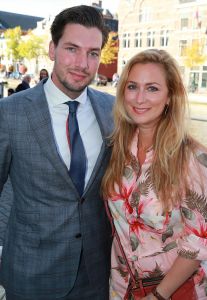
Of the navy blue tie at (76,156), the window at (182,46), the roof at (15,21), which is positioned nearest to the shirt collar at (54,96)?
the navy blue tie at (76,156)

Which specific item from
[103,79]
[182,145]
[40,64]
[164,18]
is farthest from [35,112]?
[40,64]

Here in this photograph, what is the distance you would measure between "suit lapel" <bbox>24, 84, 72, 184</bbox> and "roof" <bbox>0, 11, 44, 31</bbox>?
91.5 m

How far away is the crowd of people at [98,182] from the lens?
6.55 feet

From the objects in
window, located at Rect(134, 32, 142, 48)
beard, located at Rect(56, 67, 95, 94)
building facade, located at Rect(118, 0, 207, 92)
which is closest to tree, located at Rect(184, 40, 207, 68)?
building facade, located at Rect(118, 0, 207, 92)

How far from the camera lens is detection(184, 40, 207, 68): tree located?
1230 inches

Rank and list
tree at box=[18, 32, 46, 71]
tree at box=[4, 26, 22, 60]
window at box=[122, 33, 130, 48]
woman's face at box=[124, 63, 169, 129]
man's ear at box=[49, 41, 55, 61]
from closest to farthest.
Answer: woman's face at box=[124, 63, 169, 129] → man's ear at box=[49, 41, 55, 61] → window at box=[122, 33, 130, 48] → tree at box=[18, 32, 46, 71] → tree at box=[4, 26, 22, 60]

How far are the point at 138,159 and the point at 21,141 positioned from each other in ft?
2.38

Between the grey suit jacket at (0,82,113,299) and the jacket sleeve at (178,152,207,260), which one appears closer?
the jacket sleeve at (178,152,207,260)

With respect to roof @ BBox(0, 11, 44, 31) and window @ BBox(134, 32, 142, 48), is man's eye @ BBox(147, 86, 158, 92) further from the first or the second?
roof @ BBox(0, 11, 44, 31)

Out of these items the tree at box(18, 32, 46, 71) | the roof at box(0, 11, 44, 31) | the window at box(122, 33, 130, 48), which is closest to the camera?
the window at box(122, 33, 130, 48)

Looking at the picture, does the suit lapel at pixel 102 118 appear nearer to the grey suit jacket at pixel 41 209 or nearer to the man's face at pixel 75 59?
the grey suit jacket at pixel 41 209

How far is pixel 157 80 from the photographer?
2.08 meters

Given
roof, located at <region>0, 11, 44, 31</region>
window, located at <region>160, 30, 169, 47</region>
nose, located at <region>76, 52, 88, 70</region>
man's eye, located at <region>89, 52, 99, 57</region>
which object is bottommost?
nose, located at <region>76, 52, 88, 70</region>

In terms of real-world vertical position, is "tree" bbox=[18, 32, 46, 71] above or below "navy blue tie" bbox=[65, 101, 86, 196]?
above
